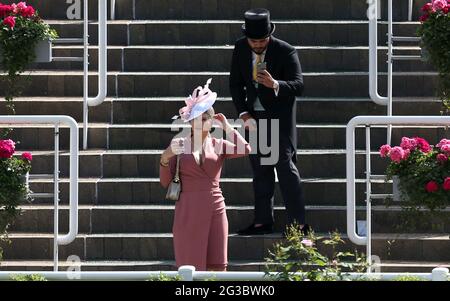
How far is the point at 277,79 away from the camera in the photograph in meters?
12.5

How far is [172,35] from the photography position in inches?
558

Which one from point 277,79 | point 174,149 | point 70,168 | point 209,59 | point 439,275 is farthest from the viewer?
point 209,59

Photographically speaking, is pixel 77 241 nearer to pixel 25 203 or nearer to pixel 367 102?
pixel 25 203

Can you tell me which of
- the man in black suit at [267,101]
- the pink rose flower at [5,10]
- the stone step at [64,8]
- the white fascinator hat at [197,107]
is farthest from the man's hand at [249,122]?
the stone step at [64,8]

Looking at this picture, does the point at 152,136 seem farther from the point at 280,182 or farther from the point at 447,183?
the point at 447,183

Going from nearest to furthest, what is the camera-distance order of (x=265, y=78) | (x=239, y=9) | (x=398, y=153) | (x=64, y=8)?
(x=398, y=153) → (x=265, y=78) → (x=239, y=9) → (x=64, y=8)

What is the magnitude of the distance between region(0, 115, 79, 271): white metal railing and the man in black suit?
1.30 m

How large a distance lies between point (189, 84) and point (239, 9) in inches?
42.3

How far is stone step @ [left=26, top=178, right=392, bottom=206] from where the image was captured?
12.8m

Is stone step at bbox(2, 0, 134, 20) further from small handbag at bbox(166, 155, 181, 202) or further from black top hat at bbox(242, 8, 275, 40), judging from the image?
small handbag at bbox(166, 155, 181, 202)

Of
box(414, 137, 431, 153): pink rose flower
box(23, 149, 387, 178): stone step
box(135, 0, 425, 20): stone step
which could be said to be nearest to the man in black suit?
box(23, 149, 387, 178): stone step

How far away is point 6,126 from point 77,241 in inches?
40.3

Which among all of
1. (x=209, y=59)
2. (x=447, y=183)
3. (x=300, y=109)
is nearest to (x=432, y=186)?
(x=447, y=183)
